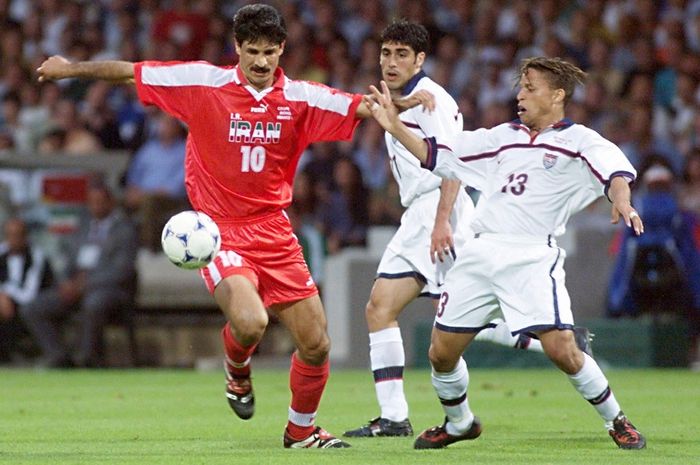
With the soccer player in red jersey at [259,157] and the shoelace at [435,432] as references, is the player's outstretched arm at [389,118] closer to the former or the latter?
the soccer player in red jersey at [259,157]

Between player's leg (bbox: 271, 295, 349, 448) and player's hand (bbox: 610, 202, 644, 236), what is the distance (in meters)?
1.73

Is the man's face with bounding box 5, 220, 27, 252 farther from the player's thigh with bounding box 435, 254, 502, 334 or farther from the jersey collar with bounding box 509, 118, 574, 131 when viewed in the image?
the jersey collar with bounding box 509, 118, 574, 131

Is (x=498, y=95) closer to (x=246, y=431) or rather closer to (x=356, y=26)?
(x=356, y=26)

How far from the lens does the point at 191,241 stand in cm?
800

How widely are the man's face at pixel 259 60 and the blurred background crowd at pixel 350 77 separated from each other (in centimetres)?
799

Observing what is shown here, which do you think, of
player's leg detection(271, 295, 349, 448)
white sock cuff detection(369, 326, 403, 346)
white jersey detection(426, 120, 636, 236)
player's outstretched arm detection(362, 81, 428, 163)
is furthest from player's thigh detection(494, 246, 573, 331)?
white sock cuff detection(369, 326, 403, 346)

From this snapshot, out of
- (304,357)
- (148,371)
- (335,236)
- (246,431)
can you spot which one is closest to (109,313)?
(148,371)

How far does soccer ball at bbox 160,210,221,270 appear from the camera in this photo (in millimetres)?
8008

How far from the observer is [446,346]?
814cm

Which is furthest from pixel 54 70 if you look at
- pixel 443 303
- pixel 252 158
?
pixel 443 303

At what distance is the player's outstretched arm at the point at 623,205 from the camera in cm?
749

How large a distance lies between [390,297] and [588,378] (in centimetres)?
183

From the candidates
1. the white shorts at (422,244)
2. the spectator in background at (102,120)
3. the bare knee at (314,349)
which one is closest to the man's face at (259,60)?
the bare knee at (314,349)

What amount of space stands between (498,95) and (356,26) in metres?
2.68
